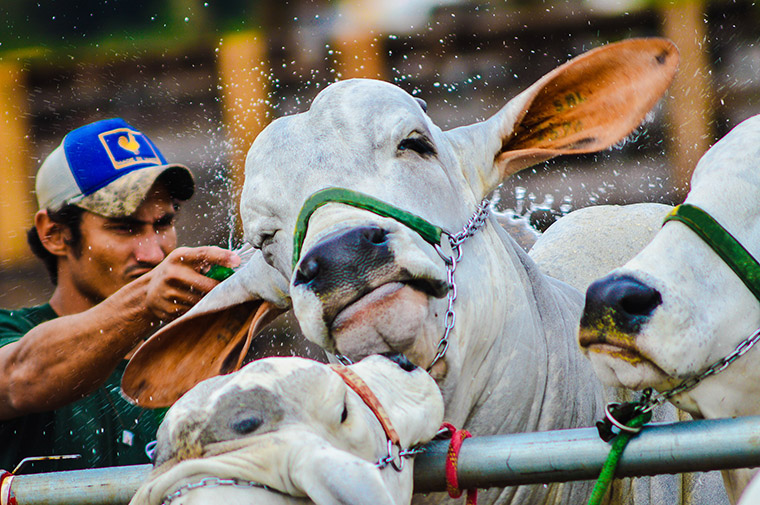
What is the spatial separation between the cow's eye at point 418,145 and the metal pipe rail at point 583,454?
2.24 ft

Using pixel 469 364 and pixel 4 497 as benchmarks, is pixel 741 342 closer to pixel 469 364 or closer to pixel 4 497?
pixel 469 364

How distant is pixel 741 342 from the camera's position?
1437 mm

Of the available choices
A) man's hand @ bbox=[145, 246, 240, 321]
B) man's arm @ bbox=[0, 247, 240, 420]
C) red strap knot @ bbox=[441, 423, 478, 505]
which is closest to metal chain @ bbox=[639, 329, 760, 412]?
red strap knot @ bbox=[441, 423, 478, 505]

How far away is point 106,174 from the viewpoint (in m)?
3.57

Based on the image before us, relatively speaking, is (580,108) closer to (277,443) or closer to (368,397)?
(368,397)

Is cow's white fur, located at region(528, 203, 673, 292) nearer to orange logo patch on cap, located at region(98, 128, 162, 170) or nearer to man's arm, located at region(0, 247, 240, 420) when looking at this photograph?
man's arm, located at region(0, 247, 240, 420)

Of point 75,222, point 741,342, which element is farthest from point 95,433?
point 741,342

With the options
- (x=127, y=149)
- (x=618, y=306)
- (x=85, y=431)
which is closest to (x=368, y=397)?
(x=618, y=306)

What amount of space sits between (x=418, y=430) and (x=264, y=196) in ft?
2.28

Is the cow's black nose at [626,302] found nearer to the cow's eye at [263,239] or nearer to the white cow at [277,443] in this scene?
the white cow at [277,443]

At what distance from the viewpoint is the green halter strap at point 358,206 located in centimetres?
Answer: 170

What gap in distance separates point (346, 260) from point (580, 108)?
2.78 feet

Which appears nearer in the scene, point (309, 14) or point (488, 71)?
point (488, 71)

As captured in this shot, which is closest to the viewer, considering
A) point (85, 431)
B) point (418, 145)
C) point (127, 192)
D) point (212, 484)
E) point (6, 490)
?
point (212, 484)
